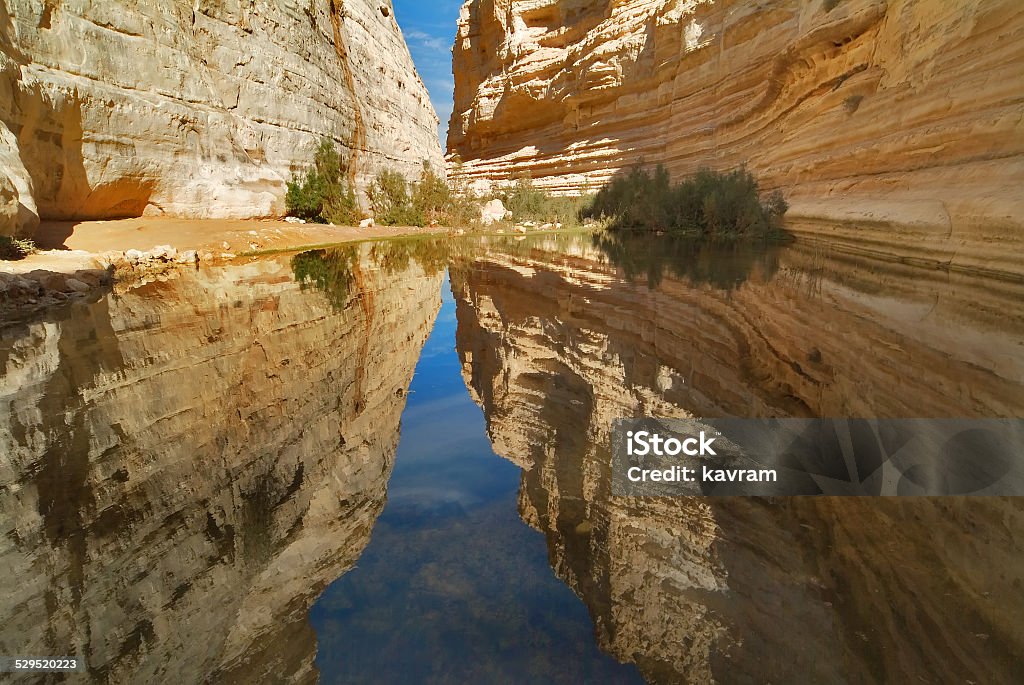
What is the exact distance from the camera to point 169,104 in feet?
36.3

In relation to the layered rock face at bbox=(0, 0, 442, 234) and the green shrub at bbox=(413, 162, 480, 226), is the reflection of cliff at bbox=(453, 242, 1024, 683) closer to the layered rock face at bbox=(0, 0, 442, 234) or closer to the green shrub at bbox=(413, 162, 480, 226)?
the layered rock face at bbox=(0, 0, 442, 234)

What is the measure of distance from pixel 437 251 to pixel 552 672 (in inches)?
448

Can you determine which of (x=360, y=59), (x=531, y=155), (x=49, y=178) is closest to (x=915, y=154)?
(x=49, y=178)

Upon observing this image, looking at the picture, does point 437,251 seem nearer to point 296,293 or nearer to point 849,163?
point 296,293

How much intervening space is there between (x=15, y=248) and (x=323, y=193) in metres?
8.55

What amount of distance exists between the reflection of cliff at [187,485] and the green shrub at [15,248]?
10.9 feet

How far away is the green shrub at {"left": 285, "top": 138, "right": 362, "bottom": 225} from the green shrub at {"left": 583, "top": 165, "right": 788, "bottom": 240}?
9.12m

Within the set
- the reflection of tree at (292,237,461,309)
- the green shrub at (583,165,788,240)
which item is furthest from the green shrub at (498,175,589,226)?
the reflection of tree at (292,237,461,309)

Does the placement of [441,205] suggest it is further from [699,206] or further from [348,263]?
[348,263]

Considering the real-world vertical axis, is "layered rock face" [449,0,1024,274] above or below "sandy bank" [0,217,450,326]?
above

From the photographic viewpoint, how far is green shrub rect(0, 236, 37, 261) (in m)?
6.48

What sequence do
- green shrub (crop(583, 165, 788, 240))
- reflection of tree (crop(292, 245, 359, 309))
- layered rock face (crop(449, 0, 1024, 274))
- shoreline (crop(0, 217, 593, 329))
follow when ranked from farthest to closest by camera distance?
green shrub (crop(583, 165, 788, 240)) → layered rock face (crop(449, 0, 1024, 274)) → reflection of tree (crop(292, 245, 359, 309)) → shoreline (crop(0, 217, 593, 329))

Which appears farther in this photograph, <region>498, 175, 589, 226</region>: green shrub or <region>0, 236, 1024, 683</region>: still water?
<region>498, 175, 589, 226</region>: green shrub

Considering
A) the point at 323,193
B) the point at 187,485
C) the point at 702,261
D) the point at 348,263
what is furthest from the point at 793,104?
the point at 187,485
